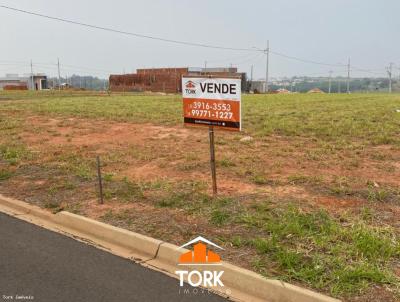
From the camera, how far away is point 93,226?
5.32 metres

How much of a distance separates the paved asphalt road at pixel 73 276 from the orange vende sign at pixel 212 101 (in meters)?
2.37

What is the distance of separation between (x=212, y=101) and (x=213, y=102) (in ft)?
0.08

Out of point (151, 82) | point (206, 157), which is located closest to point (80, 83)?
point (151, 82)

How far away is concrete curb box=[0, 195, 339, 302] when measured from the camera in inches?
146

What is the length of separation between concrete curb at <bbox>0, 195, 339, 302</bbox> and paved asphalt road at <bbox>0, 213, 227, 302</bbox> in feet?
0.65

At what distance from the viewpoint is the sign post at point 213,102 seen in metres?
5.73

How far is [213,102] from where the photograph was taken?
19.5 feet

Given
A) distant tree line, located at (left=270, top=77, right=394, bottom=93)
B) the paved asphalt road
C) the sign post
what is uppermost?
the sign post

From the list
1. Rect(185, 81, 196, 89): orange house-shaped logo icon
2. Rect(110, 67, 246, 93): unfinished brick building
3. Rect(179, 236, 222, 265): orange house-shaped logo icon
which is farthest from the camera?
Rect(110, 67, 246, 93): unfinished brick building

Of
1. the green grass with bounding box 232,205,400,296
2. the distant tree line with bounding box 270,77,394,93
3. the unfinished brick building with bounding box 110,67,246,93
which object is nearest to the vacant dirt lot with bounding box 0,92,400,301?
the green grass with bounding box 232,205,400,296

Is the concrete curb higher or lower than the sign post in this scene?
lower

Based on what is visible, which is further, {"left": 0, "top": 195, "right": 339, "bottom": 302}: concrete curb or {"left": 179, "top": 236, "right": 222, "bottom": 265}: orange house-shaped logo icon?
{"left": 179, "top": 236, "right": 222, "bottom": 265}: orange house-shaped logo icon

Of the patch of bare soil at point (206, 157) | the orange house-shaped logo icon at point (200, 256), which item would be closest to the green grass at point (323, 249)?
the orange house-shaped logo icon at point (200, 256)

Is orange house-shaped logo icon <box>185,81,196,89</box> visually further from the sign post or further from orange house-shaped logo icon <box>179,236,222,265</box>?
orange house-shaped logo icon <box>179,236,222,265</box>
